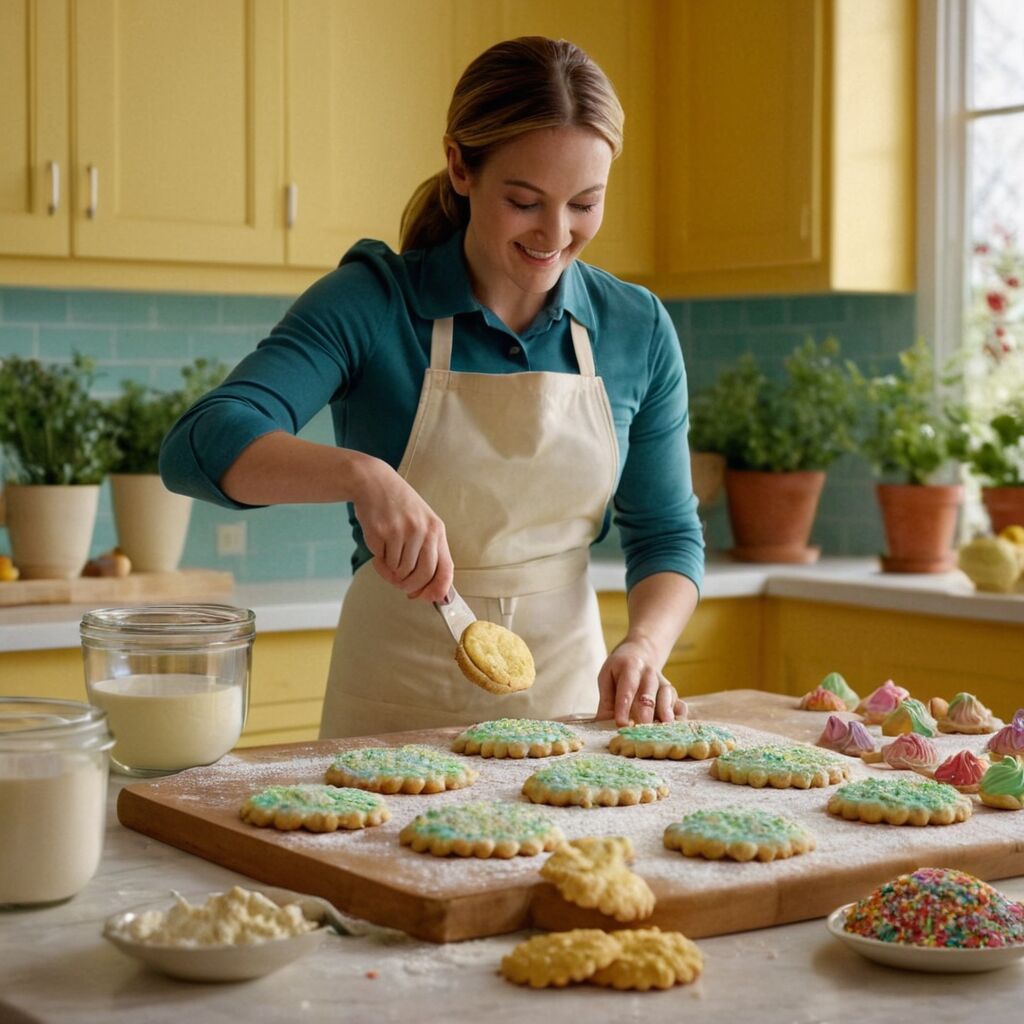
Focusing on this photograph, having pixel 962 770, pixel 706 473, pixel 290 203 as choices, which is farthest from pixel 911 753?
pixel 706 473

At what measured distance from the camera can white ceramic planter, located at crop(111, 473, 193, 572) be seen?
333cm

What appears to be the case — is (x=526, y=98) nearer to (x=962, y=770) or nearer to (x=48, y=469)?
(x=962, y=770)

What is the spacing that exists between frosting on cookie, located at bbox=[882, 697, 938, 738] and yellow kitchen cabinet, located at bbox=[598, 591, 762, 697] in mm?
1663

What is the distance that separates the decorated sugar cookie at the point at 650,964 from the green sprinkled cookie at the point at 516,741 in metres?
0.56

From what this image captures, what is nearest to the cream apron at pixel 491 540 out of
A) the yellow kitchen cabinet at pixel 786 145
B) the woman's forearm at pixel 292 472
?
the woman's forearm at pixel 292 472

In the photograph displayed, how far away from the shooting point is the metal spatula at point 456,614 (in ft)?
5.60

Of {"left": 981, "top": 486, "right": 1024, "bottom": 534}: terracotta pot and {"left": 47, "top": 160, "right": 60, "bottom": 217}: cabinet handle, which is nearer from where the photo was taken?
{"left": 47, "top": 160, "right": 60, "bottom": 217}: cabinet handle

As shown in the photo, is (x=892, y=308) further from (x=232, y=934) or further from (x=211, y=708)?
(x=232, y=934)

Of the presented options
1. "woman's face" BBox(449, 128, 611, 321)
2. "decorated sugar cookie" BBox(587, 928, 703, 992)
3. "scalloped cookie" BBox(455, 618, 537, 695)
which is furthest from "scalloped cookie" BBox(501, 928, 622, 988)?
"woman's face" BBox(449, 128, 611, 321)

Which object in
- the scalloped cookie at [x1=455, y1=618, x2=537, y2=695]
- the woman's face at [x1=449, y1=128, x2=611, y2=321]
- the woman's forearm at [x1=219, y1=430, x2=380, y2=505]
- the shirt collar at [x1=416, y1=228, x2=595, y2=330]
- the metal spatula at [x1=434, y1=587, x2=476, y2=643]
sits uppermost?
the woman's face at [x1=449, y1=128, x2=611, y2=321]

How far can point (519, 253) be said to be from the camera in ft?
6.24

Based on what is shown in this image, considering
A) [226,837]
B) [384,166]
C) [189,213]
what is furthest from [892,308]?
[226,837]

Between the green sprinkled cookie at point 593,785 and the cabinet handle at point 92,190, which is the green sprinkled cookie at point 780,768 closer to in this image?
the green sprinkled cookie at point 593,785

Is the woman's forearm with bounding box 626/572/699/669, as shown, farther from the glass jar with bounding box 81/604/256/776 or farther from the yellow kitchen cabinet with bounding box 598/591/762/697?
the yellow kitchen cabinet with bounding box 598/591/762/697
